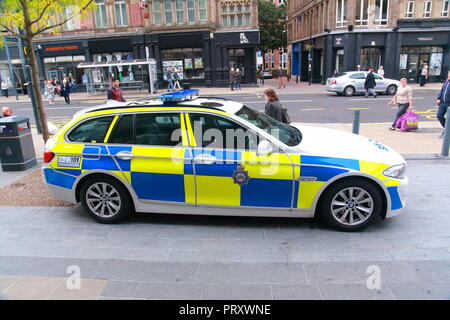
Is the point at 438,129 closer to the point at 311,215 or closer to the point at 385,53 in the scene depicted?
the point at 311,215

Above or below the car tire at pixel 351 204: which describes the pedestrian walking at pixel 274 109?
above

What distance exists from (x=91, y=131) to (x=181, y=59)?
27.3m

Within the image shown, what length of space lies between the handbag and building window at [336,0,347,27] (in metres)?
21.5

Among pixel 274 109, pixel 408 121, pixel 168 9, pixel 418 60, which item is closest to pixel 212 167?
pixel 274 109

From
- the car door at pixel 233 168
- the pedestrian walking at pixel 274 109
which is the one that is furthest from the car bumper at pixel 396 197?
the pedestrian walking at pixel 274 109

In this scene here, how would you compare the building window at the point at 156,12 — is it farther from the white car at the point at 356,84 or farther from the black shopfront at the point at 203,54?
the white car at the point at 356,84

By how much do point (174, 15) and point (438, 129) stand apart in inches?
967

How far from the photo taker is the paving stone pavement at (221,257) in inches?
132

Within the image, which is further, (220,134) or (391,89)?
(391,89)

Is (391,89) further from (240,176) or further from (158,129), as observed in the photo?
(158,129)

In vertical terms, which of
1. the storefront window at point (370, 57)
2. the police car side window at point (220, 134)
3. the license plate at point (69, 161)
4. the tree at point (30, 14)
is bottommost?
the license plate at point (69, 161)

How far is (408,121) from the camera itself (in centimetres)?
1029

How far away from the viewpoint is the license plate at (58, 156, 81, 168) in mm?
4715

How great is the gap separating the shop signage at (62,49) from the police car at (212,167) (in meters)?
30.1
